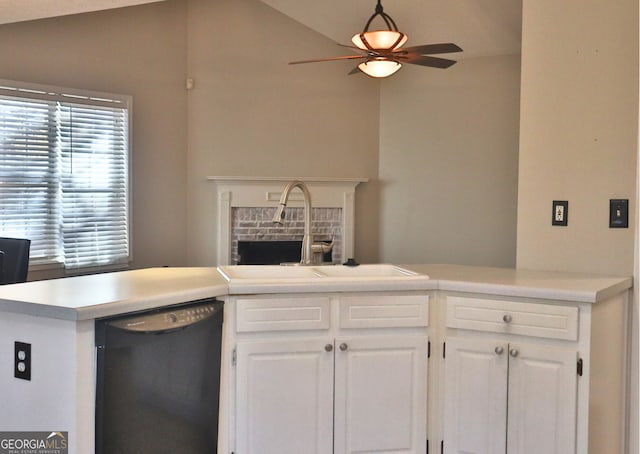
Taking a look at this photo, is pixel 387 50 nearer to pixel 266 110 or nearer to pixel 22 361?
pixel 266 110

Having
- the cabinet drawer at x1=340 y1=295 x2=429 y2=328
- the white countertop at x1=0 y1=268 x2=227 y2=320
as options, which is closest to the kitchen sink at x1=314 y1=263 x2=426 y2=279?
the cabinet drawer at x1=340 y1=295 x2=429 y2=328

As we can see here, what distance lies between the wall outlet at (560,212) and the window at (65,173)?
11.3ft

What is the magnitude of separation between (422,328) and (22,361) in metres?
1.48

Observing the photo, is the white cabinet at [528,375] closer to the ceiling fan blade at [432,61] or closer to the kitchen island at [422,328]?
the kitchen island at [422,328]

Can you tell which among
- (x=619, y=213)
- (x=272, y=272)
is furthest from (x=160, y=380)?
(x=619, y=213)

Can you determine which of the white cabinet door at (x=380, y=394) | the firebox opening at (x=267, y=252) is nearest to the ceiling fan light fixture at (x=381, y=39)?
the white cabinet door at (x=380, y=394)

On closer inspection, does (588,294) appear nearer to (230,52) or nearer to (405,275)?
(405,275)

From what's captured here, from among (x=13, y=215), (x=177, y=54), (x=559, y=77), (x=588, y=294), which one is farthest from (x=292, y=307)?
(x=177, y=54)

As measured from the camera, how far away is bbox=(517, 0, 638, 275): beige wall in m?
2.86

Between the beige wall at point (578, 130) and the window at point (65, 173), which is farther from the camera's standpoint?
the window at point (65, 173)

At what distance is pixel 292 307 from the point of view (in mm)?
2545

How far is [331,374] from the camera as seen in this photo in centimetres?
259

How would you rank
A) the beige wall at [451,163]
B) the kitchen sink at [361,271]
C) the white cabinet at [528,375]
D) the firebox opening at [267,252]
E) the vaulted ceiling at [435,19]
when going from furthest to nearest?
the firebox opening at [267,252] → the beige wall at [451,163] → the vaulted ceiling at [435,19] → the kitchen sink at [361,271] → the white cabinet at [528,375]

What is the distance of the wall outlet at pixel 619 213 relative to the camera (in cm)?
286
